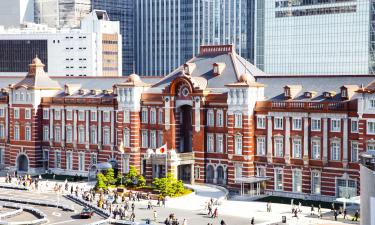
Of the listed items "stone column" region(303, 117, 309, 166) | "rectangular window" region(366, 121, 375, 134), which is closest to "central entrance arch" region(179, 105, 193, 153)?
"stone column" region(303, 117, 309, 166)

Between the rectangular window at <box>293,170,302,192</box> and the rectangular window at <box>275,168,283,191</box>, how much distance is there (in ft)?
5.92

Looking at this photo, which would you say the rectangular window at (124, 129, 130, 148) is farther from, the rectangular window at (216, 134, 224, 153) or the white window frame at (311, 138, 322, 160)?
the white window frame at (311, 138, 322, 160)

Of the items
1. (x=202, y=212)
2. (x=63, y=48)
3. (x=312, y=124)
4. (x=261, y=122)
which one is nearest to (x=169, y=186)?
(x=202, y=212)

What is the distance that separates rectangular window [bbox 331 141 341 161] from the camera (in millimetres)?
95812

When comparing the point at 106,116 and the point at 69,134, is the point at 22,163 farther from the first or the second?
the point at 106,116

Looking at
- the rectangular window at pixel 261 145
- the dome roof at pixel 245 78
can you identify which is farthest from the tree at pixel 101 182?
the dome roof at pixel 245 78

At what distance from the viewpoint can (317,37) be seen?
170125mm

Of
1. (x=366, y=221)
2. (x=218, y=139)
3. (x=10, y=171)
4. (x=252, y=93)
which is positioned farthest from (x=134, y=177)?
(x=366, y=221)

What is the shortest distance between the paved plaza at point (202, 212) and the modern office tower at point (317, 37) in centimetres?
6976

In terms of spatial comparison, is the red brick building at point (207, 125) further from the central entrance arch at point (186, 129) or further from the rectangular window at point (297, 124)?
the rectangular window at point (297, 124)

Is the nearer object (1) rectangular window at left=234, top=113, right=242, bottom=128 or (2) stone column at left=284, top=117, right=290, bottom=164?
(2) stone column at left=284, top=117, right=290, bottom=164

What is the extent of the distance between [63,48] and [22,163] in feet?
201

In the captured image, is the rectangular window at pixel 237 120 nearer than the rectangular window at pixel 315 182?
No

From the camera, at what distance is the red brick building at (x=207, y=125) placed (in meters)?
96.4
